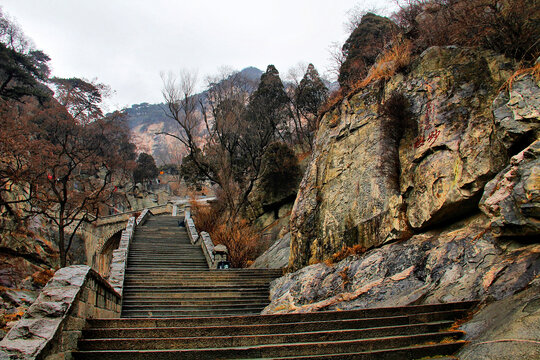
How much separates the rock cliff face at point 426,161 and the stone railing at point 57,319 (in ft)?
19.4

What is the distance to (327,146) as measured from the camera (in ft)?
36.3

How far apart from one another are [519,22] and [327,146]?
18.7ft

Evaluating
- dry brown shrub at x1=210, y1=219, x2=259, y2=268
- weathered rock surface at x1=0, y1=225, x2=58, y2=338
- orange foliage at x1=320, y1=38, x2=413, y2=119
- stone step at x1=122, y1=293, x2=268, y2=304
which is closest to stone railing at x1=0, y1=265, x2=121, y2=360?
weathered rock surface at x1=0, y1=225, x2=58, y2=338

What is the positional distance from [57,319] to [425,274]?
5621 mm

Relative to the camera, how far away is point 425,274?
597 cm

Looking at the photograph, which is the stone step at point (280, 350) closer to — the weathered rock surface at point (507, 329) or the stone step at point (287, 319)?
the weathered rock surface at point (507, 329)

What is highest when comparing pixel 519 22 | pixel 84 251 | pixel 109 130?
pixel 109 130

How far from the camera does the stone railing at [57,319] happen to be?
10.6 ft

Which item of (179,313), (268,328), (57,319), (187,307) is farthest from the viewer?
(187,307)

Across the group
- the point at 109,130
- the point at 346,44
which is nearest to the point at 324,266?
the point at 346,44

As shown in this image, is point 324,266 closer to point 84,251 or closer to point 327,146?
point 327,146

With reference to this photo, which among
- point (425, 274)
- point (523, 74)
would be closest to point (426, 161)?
point (523, 74)

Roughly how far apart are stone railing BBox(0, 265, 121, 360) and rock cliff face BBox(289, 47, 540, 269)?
591 cm

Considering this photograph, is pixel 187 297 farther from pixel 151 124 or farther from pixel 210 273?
pixel 151 124
